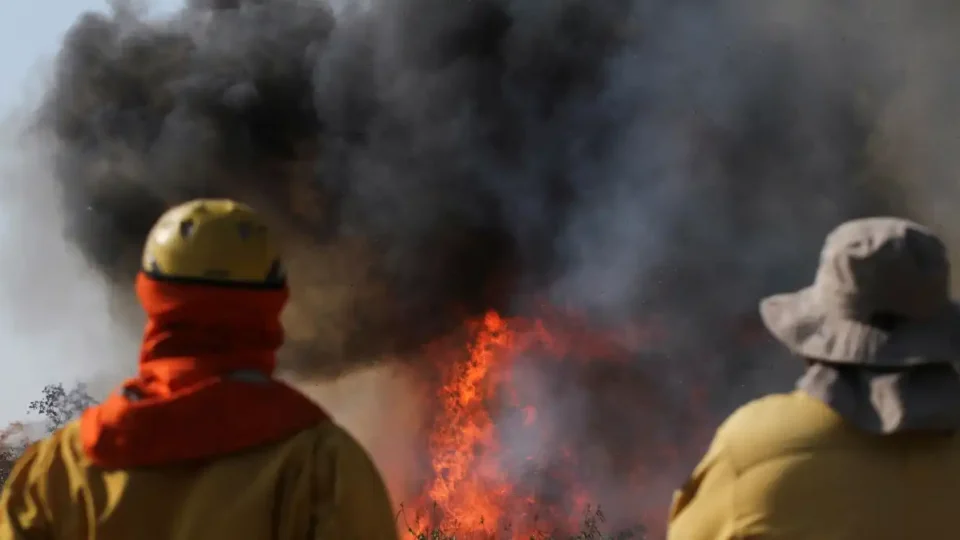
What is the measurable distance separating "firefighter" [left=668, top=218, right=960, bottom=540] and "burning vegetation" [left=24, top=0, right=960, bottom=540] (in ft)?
35.2

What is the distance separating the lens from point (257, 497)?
2.32 m

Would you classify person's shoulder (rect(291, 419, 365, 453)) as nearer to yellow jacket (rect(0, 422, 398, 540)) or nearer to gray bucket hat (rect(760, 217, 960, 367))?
yellow jacket (rect(0, 422, 398, 540))

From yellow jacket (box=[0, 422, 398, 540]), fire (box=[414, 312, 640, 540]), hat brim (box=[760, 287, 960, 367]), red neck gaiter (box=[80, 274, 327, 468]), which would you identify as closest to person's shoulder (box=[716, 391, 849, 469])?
hat brim (box=[760, 287, 960, 367])

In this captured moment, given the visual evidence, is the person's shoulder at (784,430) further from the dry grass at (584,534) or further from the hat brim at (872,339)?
the dry grass at (584,534)

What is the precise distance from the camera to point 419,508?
13680 millimetres

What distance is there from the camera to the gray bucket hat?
2.22 m

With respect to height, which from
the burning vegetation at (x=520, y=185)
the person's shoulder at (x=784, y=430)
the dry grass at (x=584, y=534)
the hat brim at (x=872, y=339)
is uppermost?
the burning vegetation at (x=520, y=185)

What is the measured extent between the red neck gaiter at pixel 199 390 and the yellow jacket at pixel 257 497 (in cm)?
4

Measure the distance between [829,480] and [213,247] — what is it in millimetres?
1426

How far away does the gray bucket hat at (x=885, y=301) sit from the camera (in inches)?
87.6

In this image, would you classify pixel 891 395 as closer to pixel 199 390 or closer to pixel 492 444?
pixel 199 390

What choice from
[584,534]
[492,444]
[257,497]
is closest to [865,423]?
[257,497]

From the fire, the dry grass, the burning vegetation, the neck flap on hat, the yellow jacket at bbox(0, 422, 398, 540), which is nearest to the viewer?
the neck flap on hat

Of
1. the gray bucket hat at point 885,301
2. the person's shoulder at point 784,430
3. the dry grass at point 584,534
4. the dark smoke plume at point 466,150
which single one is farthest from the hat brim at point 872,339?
the dark smoke plume at point 466,150
